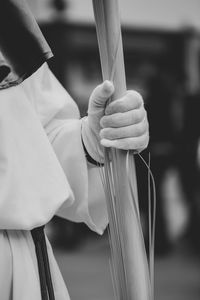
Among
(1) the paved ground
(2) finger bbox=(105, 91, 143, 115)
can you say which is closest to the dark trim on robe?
(2) finger bbox=(105, 91, 143, 115)

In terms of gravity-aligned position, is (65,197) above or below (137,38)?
above

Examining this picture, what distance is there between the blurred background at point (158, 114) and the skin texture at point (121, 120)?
9.46 ft

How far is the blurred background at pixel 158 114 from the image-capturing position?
4.82 m

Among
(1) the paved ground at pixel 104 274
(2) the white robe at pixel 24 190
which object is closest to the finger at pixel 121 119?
(2) the white robe at pixel 24 190

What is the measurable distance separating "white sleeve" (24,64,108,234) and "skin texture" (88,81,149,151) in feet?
0.81

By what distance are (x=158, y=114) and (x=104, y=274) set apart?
131cm

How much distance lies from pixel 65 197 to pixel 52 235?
4.67m

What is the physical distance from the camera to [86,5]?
6984mm

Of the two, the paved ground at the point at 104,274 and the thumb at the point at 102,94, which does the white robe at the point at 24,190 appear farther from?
the paved ground at the point at 104,274

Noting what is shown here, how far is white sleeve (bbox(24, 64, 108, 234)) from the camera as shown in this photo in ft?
4.75

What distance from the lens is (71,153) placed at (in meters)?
1.45

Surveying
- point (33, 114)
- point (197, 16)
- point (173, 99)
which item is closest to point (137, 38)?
A: point (197, 16)

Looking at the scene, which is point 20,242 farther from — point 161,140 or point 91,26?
point 91,26

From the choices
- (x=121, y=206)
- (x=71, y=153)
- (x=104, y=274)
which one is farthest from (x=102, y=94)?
(x=104, y=274)
